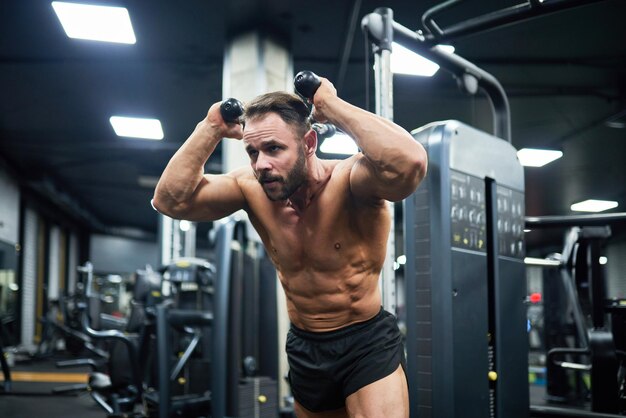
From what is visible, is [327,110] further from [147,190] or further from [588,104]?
[147,190]

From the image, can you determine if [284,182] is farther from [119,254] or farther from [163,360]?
[119,254]

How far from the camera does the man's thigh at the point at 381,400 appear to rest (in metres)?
1.54

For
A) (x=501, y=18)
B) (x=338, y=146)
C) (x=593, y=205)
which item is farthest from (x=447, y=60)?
(x=593, y=205)

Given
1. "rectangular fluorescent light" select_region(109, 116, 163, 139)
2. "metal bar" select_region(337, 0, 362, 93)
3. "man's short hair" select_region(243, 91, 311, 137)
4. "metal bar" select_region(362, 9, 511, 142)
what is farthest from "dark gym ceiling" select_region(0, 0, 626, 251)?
"man's short hair" select_region(243, 91, 311, 137)

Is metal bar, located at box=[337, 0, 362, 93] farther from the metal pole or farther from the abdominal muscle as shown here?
the abdominal muscle

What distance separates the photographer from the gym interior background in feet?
12.7

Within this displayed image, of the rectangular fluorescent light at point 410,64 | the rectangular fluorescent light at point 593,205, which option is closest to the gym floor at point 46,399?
the rectangular fluorescent light at point 410,64

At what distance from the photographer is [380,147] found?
1.39 m

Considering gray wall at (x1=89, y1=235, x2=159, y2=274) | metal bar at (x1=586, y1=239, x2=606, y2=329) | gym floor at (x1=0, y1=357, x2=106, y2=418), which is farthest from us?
gray wall at (x1=89, y1=235, x2=159, y2=274)

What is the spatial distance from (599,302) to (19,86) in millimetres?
5969

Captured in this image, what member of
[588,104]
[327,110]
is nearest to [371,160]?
[327,110]

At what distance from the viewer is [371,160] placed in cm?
142

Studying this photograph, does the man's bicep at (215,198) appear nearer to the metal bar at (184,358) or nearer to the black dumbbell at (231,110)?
the black dumbbell at (231,110)

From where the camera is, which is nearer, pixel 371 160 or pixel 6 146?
pixel 371 160
